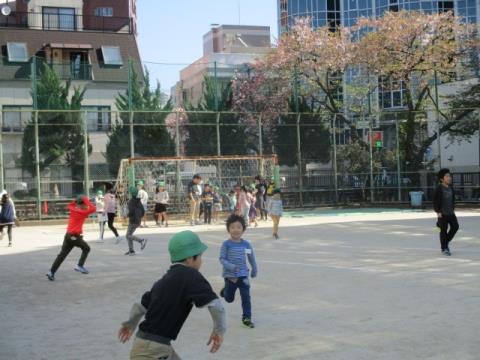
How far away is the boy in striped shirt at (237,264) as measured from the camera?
823cm

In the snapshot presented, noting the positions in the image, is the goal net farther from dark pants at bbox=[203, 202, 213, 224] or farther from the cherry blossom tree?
the cherry blossom tree

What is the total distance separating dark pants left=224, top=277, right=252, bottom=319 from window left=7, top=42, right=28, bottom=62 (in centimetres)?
3572

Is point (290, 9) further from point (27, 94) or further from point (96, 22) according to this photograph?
point (27, 94)

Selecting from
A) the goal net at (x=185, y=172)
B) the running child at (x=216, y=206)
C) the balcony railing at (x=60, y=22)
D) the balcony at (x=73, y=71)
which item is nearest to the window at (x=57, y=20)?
the balcony railing at (x=60, y=22)

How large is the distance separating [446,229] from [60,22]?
1485 inches

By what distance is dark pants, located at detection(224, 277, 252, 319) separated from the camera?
8203 millimetres

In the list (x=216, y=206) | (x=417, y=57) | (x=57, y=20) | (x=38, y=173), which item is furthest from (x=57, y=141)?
(x=57, y=20)

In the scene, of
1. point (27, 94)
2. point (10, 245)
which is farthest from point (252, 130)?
point (10, 245)

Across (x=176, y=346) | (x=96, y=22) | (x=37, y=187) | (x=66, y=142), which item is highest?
(x=96, y=22)

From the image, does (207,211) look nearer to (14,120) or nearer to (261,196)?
(261,196)

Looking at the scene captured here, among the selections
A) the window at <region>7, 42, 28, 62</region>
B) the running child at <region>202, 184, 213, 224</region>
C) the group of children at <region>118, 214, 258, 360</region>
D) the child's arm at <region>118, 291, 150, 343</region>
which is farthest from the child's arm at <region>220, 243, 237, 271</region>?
the window at <region>7, 42, 28, 62</region>

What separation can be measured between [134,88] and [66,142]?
5026mm

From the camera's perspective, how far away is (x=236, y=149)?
32.8m

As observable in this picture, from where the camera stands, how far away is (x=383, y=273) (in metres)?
11.9
